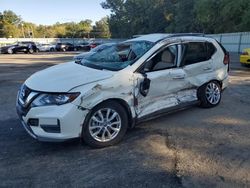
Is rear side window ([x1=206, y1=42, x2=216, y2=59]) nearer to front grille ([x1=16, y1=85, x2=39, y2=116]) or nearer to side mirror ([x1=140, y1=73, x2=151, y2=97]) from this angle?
side mirror ([x1=140, y1=73, x2=151, y2=97])

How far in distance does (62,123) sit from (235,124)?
329 cm

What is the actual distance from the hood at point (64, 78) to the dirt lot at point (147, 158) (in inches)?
37.6

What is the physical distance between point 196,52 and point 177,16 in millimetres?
53521

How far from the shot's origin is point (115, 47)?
6.27 metres

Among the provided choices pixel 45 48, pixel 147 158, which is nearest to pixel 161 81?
pixel 147 158

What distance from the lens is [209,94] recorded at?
662cm

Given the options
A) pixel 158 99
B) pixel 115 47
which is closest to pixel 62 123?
pixel 158 99

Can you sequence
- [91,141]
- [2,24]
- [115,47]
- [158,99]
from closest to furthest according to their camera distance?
[91,141] → [158,99] → [115,47] → [2,24]

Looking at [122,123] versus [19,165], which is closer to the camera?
[19,165]

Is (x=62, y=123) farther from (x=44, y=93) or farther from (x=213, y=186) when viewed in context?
(x=213, y=186)

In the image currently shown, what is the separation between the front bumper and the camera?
425 cm

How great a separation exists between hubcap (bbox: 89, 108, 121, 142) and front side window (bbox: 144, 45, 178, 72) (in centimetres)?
102

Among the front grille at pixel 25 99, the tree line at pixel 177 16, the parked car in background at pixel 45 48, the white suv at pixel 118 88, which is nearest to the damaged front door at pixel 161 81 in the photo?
the white suv at pixel 118 88

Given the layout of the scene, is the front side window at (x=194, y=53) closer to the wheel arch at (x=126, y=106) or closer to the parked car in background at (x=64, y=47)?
the wheel arch at (x=126, y=106)
